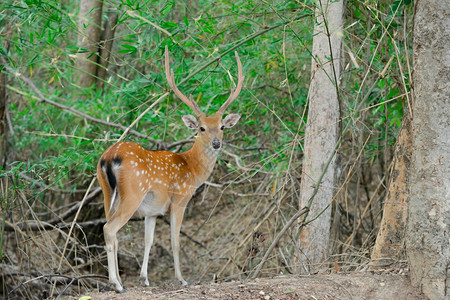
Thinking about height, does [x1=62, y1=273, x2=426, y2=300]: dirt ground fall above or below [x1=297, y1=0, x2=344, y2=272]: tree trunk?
below

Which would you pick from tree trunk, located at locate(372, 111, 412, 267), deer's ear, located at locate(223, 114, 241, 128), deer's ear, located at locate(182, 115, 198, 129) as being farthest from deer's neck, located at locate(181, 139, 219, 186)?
tree trunk, located at locate(372, 111, 412, 267)

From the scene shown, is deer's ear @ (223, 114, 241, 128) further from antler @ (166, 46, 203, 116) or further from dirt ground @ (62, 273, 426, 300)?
dirt ground @ (62, 273, 426, 300)

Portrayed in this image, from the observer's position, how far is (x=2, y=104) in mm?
6059

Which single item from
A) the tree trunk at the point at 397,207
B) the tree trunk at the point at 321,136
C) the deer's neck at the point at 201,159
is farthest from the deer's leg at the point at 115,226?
the tree trunk at the point at 397,207

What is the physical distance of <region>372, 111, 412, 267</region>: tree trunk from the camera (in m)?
4.20

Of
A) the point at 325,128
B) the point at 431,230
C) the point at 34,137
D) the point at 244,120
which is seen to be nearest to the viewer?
the point at 431,230

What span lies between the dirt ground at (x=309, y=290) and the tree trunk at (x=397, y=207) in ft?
0.98

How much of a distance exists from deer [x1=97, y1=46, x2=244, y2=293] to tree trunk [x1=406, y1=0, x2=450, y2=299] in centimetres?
184

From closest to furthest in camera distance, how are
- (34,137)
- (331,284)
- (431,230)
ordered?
(431,230), (331,284), (34,137)

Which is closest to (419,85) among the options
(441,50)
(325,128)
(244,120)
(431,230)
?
(441,50)

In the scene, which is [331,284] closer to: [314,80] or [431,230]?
[431,230]

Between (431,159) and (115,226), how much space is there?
238cm

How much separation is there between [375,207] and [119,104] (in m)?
3.16

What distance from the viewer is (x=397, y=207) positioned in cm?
425
